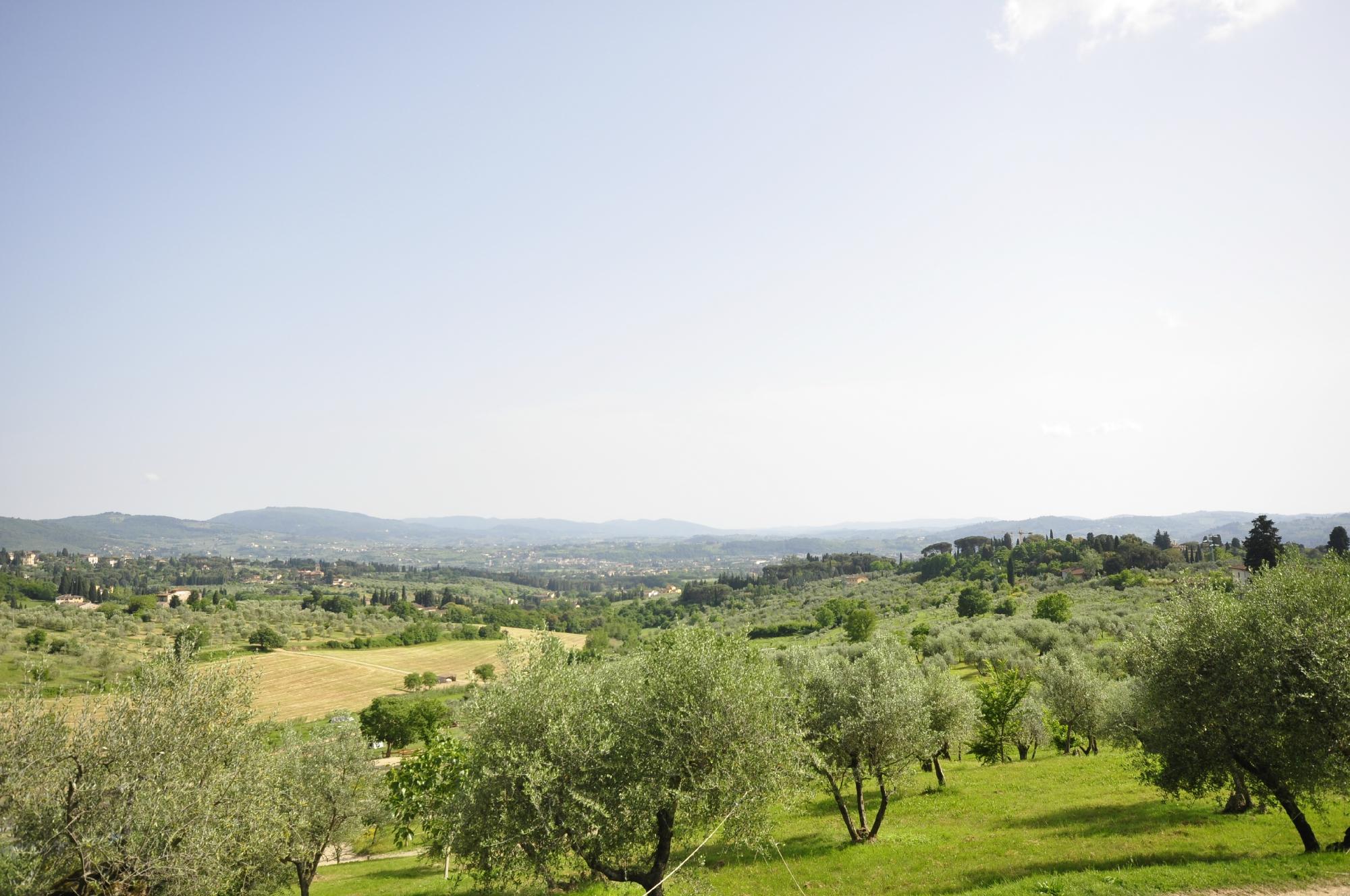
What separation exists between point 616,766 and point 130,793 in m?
14.2

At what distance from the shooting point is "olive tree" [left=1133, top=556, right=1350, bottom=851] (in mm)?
19266

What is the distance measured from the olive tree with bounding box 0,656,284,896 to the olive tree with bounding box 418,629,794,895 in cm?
668

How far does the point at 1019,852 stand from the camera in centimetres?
2547

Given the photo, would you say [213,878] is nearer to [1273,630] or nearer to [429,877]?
[429,877]

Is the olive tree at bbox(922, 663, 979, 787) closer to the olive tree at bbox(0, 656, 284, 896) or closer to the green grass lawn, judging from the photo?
the green grass lawn

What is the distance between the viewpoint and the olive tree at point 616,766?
786 inches

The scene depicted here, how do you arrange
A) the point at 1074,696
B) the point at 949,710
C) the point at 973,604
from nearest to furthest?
the point at 949,710 → the point at 1074,696 → the point at 973,604

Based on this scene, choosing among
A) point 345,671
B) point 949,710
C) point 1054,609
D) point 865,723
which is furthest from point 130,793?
point 345,671

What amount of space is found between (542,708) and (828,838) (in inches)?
Result: 760

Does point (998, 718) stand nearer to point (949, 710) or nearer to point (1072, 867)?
point (949, 710)

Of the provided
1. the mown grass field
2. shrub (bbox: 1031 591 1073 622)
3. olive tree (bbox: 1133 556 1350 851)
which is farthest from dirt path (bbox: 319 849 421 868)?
shrub (bbox: 1031 591 1073 622)

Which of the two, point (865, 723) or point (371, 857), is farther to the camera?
point (371, 857)

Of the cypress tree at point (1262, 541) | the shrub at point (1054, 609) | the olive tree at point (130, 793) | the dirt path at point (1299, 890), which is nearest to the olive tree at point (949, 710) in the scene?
the dirt path at point (1299, 890)

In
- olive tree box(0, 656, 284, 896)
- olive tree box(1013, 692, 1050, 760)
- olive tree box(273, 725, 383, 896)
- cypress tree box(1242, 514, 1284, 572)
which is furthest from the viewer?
cypress tree box(1242, 514, 1284, 572)
